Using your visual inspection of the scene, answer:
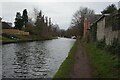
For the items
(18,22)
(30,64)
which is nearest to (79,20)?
(18,22)

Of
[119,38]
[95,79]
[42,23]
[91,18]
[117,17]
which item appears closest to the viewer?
[95,79]

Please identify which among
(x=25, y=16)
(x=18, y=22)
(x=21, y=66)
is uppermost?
(x=25, y=16)

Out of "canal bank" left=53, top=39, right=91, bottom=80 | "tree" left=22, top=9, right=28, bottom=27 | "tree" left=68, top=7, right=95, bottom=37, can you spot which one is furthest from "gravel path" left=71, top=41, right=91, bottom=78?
"tree" left=22, top=9, right=28, bottom=27

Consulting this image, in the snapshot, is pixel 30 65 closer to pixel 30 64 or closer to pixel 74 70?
pixel 30 64

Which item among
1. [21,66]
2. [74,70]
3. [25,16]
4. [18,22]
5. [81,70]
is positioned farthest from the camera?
[25,16]

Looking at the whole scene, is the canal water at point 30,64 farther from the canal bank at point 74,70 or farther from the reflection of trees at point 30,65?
the canal bank at point 74,70

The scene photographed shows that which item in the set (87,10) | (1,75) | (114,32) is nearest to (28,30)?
(87,10)

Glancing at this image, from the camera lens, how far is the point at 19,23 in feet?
327

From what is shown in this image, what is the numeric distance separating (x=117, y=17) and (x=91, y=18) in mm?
48626

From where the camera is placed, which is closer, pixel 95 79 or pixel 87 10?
pixel 95 79

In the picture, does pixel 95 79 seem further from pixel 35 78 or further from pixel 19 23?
pixel 19 23

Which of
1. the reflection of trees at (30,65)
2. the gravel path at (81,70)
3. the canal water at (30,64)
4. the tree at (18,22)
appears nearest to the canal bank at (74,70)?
the gravel path at (81,70)

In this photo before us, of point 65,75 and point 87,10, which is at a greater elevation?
point 87,10

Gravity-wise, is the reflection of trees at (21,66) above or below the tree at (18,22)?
below
